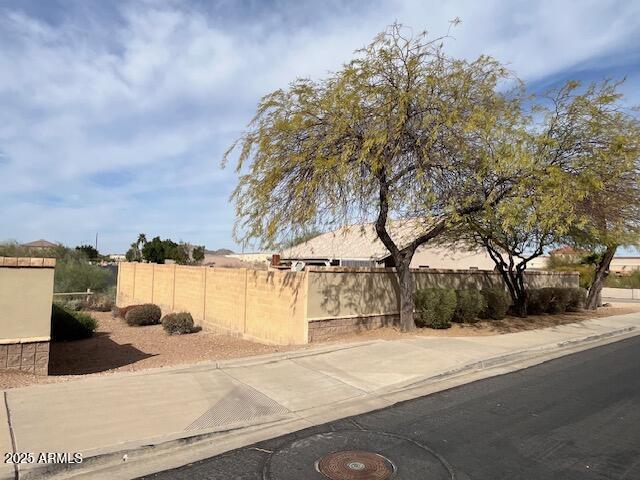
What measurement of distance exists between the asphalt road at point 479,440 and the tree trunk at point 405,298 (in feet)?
18.2

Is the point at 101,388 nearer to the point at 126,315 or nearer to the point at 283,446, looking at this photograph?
the point at 283,446

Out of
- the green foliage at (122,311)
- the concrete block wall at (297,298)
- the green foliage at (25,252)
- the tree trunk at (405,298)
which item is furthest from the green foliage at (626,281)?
the green foliage at (25,252)

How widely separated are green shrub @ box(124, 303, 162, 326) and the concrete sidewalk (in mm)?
12415

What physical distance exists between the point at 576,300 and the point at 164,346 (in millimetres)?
18694

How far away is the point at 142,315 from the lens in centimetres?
2050

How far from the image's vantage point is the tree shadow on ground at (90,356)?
11.5m

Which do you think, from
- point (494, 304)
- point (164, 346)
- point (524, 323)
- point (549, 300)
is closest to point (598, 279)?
point (549, 300)

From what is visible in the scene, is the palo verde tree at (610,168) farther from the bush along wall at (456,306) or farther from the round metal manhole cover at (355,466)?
the round metal manhole cover at (355,466)

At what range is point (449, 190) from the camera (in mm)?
12148

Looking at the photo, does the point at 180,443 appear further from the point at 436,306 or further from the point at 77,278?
the point at 77,278

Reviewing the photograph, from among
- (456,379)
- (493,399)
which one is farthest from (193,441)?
(456,379)

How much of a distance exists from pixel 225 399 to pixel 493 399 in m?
3.97

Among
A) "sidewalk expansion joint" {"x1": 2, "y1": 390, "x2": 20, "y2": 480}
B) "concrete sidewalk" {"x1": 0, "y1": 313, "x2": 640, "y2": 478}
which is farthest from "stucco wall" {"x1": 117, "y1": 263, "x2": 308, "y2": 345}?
"sidewalk expansion joint" {"x1": 2, "y1": 390, "x2": 20, "y2": 480}

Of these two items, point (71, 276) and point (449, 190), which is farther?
point (71, 276)
